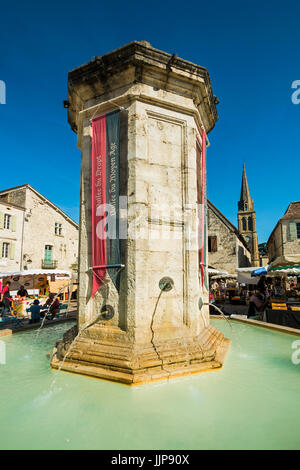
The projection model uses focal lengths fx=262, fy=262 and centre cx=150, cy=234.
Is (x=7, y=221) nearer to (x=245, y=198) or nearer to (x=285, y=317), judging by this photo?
(x=285, y=317)

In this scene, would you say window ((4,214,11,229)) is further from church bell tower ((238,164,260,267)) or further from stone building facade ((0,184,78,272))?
church bell tower ((238,164,260,267))

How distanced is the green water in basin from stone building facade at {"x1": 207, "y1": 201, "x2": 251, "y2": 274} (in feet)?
76.9

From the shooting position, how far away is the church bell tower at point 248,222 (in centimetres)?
5625

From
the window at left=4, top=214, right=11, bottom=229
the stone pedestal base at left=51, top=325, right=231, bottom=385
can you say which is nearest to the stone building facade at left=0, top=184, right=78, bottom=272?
the window at left=4, top=214, right=11, bottom=229

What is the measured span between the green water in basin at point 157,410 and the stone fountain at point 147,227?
1.50 ft

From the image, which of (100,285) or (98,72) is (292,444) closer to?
(100,285)

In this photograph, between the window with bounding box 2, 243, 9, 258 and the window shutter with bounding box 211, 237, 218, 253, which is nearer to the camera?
the window with bounding box 2, 243, 9, 258

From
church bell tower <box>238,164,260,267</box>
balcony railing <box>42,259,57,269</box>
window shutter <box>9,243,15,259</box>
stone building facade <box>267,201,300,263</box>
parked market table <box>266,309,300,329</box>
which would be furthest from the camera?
church bell tower <box>238,164,260,267</box>

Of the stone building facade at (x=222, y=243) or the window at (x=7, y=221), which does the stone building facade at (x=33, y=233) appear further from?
the stone building facade at (x=222, y=243)

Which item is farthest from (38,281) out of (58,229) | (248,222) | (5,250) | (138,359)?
(248,222)

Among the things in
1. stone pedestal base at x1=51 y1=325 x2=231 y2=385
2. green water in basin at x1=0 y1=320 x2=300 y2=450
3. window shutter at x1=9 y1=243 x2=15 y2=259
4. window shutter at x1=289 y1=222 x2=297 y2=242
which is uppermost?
window shutter at x1=289 y1=222 x2=297 y2=242

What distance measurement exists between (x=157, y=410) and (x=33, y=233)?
26.8 metres

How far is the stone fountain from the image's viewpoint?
181 inches

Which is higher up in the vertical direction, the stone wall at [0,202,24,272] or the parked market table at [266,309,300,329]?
the stone wall at [0,202,24,272]
